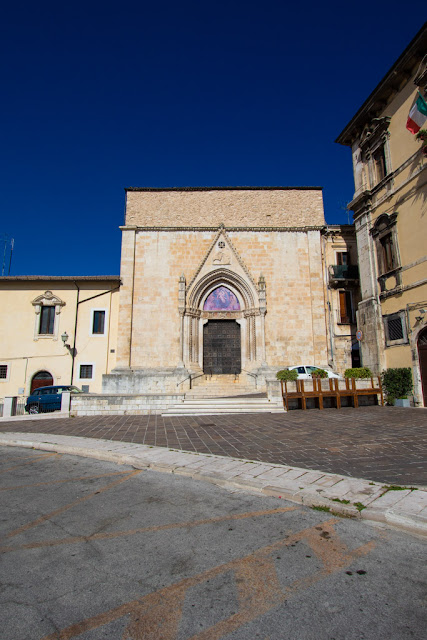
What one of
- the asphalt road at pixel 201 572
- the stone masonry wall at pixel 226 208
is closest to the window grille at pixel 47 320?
the stone masonry wall at pixel 226 208

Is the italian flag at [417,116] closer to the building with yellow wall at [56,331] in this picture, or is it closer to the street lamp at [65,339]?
the building with yellow wall at [56,331]

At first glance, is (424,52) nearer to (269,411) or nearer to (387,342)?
(387,342)

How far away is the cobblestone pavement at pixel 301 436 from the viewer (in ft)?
19.1

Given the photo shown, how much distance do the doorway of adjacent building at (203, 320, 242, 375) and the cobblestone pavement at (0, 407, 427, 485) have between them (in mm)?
8195

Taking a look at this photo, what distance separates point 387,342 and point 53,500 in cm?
1572

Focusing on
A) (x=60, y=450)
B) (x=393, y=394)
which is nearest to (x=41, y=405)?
(x=60, y=450)

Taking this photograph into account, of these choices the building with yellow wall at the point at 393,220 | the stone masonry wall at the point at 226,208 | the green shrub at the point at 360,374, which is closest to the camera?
the building with yellow wall at the point at 393,220

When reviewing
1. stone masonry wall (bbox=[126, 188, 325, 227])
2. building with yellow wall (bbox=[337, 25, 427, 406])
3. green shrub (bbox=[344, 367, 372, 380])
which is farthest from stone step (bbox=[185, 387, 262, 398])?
stone masonry wall (bbox=[126, 188, 325, 227])

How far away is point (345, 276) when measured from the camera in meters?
22.0

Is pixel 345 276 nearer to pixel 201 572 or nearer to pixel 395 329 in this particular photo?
pixel 395 329

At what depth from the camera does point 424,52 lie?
1441 centimetres

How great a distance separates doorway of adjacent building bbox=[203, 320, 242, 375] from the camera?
21500 mm

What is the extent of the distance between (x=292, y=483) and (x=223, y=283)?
18.1 m

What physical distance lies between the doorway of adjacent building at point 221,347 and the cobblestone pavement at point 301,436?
819 cm
